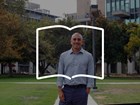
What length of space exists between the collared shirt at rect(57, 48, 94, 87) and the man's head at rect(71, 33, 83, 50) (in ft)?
0.35

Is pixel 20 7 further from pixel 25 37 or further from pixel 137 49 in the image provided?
pixel 137 49

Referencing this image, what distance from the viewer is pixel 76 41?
13.9 ft

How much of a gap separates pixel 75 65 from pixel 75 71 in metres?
0.07

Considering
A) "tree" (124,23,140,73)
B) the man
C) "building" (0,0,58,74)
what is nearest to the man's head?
the man

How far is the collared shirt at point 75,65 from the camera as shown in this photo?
4332mm

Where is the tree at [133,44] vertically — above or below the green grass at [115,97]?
above

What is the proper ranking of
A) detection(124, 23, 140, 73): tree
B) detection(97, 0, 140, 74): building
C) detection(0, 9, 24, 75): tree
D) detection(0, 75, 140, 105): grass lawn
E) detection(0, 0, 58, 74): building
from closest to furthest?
detection(0, 75, 140, 105): grass lawn → detection(0, 9, 24, 75): tree → detection(124, 23, 140, 73): tree → detection(0, 0, 58, 74): building → detection(97, 0, 140, 74): building

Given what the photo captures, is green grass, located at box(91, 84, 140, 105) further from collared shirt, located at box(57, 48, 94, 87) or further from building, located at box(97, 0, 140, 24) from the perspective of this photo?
building, located at box(97, 0, 140, 24)

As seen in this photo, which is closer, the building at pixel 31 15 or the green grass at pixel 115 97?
the green grass at pixel 115 97

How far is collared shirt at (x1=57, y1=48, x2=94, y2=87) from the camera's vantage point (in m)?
4.33

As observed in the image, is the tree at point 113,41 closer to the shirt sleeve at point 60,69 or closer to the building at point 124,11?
the building at point 124,11

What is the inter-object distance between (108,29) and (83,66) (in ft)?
135

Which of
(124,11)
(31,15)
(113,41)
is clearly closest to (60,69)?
(113,41)

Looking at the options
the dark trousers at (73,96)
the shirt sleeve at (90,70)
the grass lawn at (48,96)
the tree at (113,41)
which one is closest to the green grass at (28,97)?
the grass lawn at (48,96)
